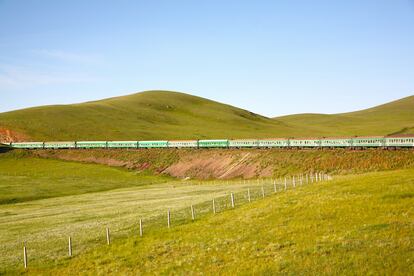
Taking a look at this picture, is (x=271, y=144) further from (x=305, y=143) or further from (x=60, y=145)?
(x=60, y=145)

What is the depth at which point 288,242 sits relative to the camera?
793 inches

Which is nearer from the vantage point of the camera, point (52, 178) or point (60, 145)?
point (52, 178)

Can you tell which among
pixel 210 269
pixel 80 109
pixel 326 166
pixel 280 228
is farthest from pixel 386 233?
pixel 80 109

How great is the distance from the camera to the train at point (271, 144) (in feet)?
220

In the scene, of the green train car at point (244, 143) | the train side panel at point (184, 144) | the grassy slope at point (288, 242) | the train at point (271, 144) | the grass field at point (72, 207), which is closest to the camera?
the grassy slope at point (288, 242)

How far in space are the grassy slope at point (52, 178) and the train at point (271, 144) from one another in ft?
35.8

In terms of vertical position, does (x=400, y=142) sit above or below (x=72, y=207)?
above

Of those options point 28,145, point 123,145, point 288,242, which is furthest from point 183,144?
point 288,242

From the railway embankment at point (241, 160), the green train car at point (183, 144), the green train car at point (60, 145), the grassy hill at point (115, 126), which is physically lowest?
the railway embankment at point (241, 160)

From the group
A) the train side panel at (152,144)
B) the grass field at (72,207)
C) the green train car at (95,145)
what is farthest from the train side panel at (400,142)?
the green train car at (95,145)

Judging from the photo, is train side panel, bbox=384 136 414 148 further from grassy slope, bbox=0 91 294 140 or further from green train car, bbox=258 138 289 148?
grassy slope, bbox=0 91 294 140

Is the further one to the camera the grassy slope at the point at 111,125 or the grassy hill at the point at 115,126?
the grassy slope at the point at 111,125

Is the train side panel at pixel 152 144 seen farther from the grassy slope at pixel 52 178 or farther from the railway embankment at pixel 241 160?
the grassy slope at pixel 52 178

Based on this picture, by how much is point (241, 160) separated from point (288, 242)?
59286 millimetres
